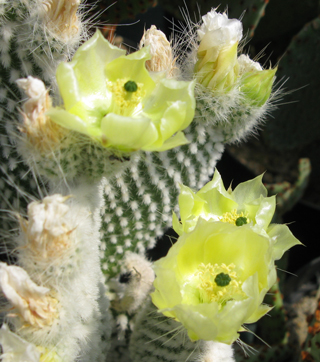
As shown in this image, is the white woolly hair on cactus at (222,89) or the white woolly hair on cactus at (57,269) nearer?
the white woolly hair on cactus at (57,269)

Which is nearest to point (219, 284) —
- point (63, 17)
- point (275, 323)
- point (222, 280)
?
point (222, 280)

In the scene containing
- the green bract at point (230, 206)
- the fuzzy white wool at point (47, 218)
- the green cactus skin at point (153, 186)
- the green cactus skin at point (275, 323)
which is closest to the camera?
the fuzzy white wool at point (47, 218)

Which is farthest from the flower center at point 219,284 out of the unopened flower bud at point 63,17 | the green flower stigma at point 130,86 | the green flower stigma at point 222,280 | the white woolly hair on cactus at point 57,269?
the unopened flower bud at point 63,17

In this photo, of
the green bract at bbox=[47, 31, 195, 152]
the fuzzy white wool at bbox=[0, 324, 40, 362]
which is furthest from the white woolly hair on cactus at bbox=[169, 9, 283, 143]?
the fuzzy white wool at bbox=[0, 324, 40, 362]

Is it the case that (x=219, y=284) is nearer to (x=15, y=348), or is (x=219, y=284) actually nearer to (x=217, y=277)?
(x=217, y=277)

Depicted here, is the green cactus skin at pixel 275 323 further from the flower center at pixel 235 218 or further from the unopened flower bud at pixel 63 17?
the unopened flower bud at pixel 63 17

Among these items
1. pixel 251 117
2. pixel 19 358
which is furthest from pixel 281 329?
pixel 19 358

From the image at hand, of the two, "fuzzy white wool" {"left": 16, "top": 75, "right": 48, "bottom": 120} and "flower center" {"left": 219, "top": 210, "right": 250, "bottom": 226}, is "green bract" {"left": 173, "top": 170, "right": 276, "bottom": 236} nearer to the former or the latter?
"flower center" {"left": 219, "top": 210, "right": 250, "bottom": 226}
